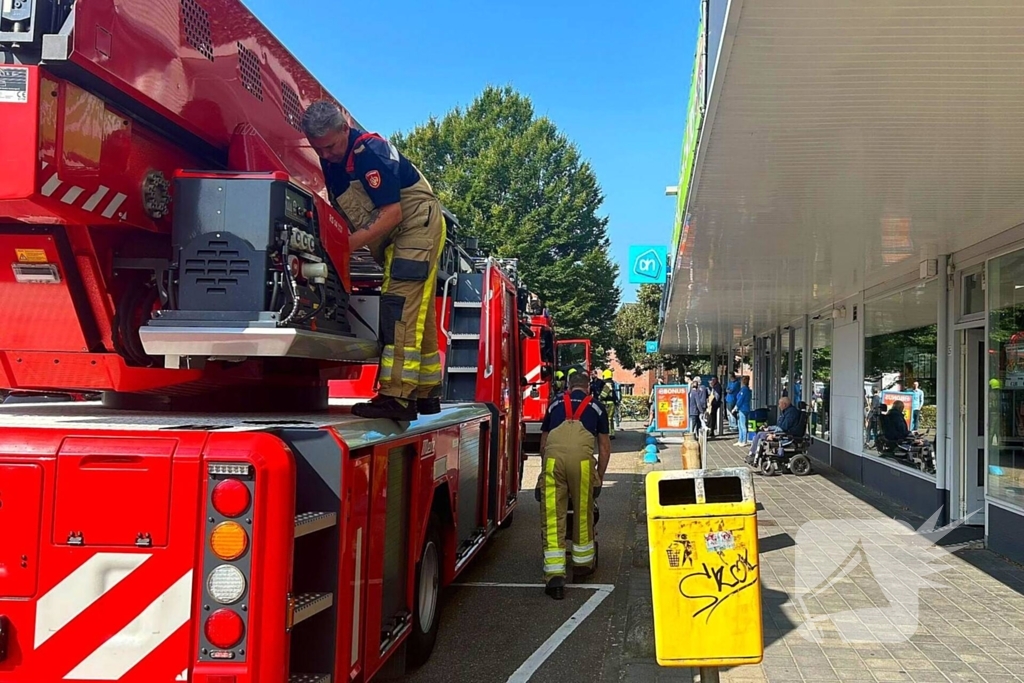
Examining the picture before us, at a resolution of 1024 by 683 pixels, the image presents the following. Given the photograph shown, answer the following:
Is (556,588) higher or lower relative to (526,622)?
higher

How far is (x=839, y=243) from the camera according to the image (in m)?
9.26

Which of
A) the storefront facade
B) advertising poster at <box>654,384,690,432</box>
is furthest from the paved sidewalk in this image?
advertising poster at <box>654,384,690,432</box>

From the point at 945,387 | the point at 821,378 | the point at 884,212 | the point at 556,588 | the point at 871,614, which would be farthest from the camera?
the point at 821,378

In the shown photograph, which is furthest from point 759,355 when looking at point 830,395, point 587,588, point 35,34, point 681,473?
point 35,34

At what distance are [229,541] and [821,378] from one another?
1647cm

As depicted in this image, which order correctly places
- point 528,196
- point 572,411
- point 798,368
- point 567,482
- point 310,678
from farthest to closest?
point 528,196 → point 798,368 → point 572,411 → point 567,482 → point 310,678

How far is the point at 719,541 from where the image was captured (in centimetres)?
395

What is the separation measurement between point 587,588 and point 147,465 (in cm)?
489

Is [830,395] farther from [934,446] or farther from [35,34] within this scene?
[35,34]

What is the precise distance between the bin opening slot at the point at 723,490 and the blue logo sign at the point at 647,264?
14.9 m

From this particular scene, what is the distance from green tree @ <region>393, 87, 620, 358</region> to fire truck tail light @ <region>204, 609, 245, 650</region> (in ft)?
103

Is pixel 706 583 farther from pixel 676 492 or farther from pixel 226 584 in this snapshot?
pixel 226 584

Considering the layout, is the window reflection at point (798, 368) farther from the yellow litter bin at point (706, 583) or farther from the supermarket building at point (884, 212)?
the yellow litter bin at point (706, 583)

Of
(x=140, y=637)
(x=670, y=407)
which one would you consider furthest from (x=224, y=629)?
(x=670, y=407)
